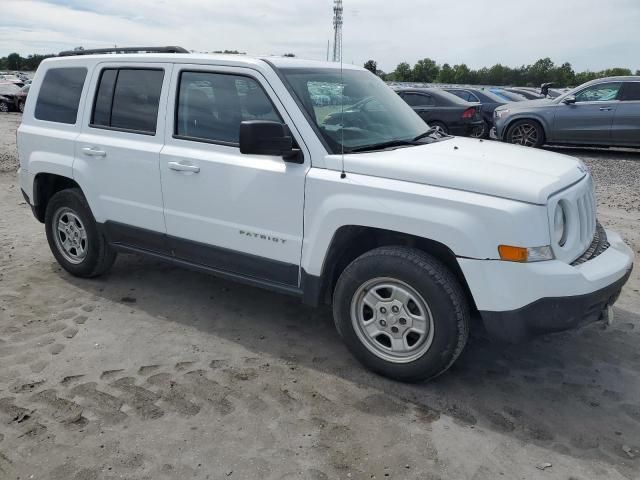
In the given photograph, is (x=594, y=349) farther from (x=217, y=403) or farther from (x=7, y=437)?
(x=7, y=437)

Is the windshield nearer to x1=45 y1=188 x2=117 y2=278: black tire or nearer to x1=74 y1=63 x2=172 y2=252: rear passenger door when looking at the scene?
x1=74 y1=63 x2=172 y2=252: rear passenger door

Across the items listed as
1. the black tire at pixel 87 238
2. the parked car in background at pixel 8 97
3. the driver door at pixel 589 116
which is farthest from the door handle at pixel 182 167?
the parked car in background at pixel 8 97

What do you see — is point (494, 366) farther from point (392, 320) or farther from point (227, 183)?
point (227, 183)

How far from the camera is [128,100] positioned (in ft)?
15.0

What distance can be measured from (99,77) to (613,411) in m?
4.42

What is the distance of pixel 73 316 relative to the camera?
14.8 feet

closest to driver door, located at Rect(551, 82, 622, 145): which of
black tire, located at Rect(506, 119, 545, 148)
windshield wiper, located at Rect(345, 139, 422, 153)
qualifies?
black tire, located at Rect(506, 119, 545, 148)

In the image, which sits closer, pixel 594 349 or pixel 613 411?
pixel 613 411

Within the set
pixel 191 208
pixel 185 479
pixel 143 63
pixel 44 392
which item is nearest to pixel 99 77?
pixel 143 63

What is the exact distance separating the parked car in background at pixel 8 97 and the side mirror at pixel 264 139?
1051 inches

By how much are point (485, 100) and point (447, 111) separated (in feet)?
10.1

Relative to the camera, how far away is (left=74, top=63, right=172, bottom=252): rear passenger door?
438 centimetres

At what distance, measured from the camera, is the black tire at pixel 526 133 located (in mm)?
12328

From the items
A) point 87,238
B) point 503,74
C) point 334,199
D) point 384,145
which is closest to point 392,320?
point 334,199
